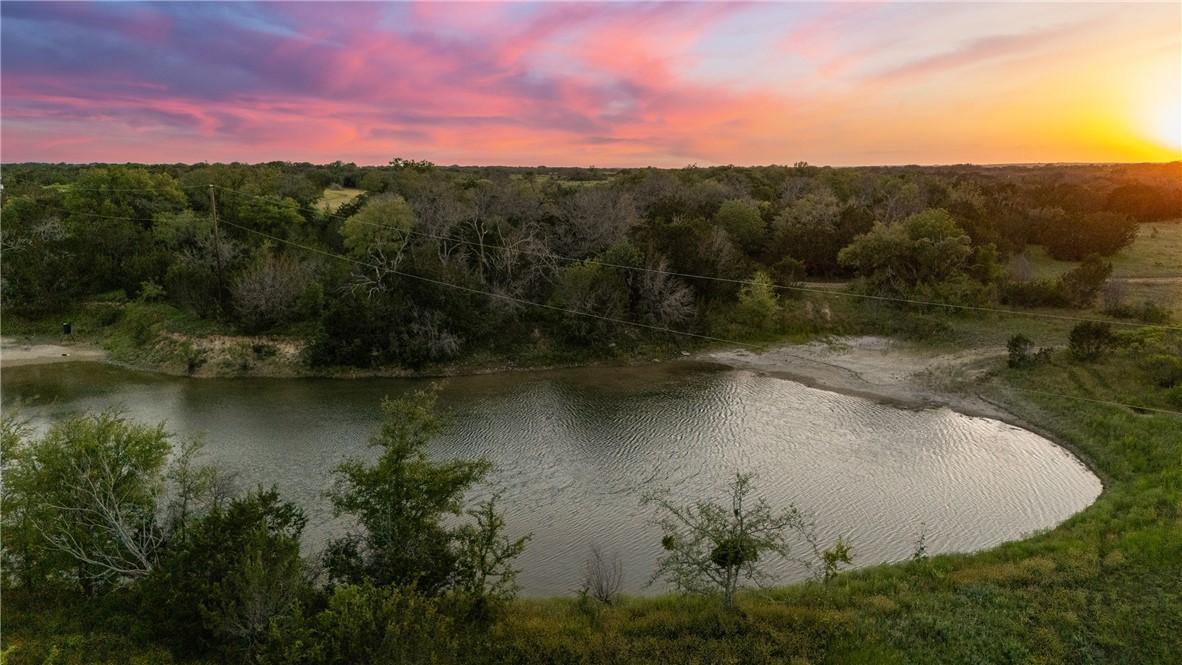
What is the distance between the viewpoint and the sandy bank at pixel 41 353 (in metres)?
32.8

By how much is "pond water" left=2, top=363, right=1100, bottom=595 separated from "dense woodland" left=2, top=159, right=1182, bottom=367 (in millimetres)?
3955

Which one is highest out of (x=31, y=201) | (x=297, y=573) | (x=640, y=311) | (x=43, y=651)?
(x=31, y=201)

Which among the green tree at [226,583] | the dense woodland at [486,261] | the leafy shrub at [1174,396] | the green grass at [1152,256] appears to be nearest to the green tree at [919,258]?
the dense woodland at [486,261]

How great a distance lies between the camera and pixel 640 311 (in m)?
36.1

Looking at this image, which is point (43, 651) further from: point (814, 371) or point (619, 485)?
point (814, 371)

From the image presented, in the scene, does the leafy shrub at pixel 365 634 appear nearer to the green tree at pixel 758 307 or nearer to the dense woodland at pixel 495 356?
the dense woodland at pixel 495 356

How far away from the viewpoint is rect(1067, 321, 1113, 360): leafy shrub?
90.0 ft

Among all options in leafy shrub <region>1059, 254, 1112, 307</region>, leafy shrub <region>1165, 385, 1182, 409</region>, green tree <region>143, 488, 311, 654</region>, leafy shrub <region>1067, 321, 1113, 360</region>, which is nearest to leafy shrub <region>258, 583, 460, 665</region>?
green tree <region>143, 488, 311, 654</region>

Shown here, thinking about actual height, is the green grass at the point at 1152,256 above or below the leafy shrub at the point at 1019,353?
above

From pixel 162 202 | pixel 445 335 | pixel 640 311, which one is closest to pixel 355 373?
pixel 445 335

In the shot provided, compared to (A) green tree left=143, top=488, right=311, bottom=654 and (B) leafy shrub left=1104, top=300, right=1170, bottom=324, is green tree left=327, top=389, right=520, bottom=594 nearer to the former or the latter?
(A) green tree left=143, top=488, right=311, bottom=654

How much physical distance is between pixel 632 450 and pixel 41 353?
32555mm

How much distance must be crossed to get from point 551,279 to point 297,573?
26.8 metres

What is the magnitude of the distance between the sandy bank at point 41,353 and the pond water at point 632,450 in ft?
4.97
